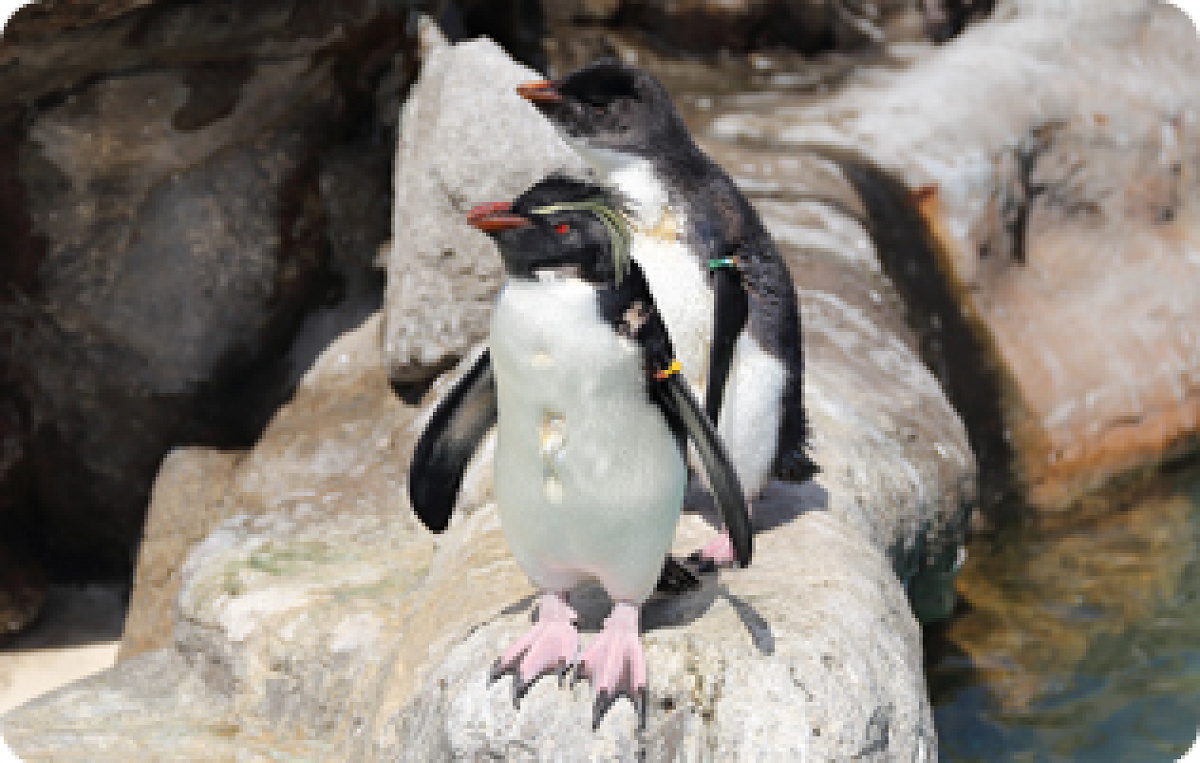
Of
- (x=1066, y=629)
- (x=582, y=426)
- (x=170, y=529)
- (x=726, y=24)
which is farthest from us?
(x=726, y=24)

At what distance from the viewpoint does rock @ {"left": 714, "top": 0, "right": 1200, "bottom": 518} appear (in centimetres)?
538

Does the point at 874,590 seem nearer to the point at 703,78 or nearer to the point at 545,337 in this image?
the point at 545,337

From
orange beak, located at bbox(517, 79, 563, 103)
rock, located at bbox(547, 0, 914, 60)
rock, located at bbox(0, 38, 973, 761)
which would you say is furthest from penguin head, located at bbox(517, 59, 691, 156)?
rock, located at bbox(547, 0, 914, 60)

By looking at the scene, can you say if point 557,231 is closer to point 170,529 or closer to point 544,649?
point 544,649

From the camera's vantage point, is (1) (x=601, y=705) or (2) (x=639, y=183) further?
(2) (x=639, y=183)

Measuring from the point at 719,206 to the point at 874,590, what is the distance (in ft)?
2.97

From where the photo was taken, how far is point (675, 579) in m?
2.63

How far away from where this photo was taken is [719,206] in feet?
9.67

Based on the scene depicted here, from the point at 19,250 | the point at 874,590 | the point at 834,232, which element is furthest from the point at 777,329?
the point at 19,250

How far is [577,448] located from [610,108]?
958 mm

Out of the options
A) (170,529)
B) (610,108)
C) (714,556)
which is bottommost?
(170,529)

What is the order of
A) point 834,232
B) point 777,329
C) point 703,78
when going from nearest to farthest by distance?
point 777,329, point 834,232, point 703,78

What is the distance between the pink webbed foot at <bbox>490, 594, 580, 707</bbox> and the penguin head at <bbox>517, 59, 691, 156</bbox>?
105 cm

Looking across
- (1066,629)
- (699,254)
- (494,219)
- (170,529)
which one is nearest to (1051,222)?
(1066,629)
